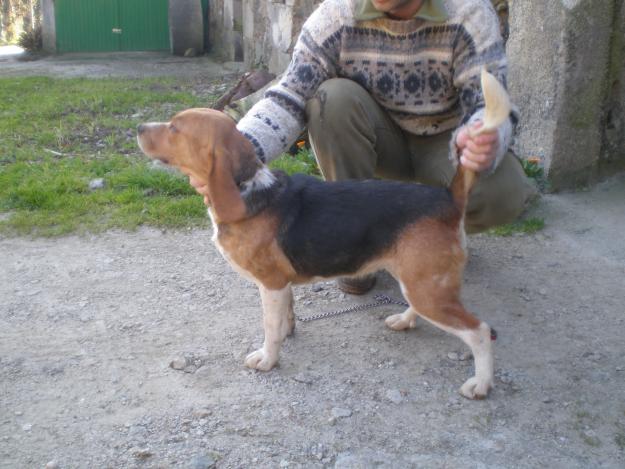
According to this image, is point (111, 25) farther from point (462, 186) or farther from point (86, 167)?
point (462, 186)

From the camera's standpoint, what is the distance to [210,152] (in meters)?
2.82

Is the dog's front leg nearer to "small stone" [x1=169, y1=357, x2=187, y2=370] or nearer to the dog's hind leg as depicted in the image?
"small stone" [x1=169, y1=357, x2=187, y2=370]

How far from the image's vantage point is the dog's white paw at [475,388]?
302 centimetres

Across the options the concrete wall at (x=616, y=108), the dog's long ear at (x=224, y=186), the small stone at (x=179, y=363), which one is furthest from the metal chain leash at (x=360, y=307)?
the concrete wall at (x=616, y=108)

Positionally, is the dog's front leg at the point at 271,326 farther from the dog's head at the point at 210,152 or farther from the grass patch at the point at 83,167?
the grass patch at the point at 83,167

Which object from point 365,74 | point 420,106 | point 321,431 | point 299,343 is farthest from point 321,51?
point 321,431

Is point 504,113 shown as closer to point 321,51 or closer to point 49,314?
point 321,51

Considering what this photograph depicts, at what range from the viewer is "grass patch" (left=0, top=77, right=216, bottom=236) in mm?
4992

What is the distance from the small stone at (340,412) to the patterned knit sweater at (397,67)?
1.26 m

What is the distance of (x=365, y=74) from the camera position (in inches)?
148

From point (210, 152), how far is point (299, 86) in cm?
107

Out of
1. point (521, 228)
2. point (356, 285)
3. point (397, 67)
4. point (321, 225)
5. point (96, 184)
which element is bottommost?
point (356, 285)

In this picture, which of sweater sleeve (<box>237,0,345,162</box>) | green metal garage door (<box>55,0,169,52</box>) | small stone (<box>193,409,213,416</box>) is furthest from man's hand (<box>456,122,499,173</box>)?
green metal garage door (<box>55,0,169,52</box>)

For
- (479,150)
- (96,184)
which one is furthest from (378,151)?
(96,184)
